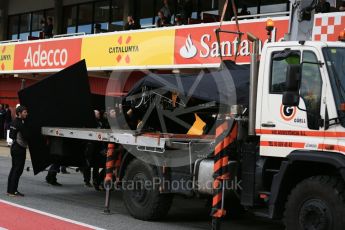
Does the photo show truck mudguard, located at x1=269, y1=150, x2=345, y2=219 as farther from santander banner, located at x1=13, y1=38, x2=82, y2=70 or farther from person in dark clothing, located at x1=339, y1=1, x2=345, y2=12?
santander banner, located at x1=13, y1=38, x2=82, y2=70

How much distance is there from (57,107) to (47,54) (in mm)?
12020

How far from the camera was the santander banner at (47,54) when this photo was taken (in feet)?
70.0

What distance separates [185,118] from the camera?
31.9 ft

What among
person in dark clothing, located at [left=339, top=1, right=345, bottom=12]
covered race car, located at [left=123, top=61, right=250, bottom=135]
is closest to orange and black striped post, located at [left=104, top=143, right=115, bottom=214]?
covered race car, located at [left=123, top=61, right=250, bottom=135]

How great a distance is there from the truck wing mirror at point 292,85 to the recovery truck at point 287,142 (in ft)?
0.04

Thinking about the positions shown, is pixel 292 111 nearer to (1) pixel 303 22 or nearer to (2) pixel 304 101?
(2) pixel 304 101

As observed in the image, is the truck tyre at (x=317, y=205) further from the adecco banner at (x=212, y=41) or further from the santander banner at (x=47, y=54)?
the santander banner at (x=47, y=54)

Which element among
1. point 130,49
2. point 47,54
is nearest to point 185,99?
point 130,49

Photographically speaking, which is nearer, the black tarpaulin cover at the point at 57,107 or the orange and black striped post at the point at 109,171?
the orange and black striped post at the point at 109,171

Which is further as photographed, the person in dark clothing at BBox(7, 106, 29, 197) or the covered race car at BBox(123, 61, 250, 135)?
the person in dark clothing at BBox(7, 106, 29, 197)

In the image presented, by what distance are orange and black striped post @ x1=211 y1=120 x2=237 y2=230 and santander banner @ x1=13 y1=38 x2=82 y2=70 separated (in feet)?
46.8

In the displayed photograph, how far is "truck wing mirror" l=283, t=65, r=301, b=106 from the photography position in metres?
6.41

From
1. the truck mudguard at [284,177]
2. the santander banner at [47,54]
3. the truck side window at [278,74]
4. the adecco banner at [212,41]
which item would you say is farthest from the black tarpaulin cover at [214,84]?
the santander banner at [47,54]

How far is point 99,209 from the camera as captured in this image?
9898 mm
